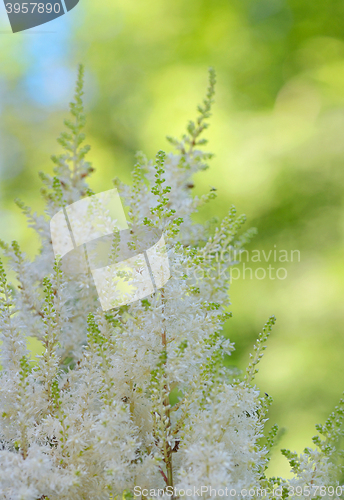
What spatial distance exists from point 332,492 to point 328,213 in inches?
45.3

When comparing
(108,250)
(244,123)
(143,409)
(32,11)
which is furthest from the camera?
(244,123)

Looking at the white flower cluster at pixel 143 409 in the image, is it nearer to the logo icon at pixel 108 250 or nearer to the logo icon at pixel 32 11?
the logo icon at pixel 108 250

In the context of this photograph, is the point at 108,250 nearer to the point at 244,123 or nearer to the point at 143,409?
the point at 143,409

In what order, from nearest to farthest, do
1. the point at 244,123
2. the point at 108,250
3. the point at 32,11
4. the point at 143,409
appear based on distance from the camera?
the point at 143,409, the point at 108,250, the point at 32,11, the point at 244,123

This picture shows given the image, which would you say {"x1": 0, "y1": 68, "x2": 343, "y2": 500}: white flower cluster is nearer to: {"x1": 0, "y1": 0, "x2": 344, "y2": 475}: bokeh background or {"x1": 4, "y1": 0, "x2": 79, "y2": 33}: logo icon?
{"x1": 0, "y1": 0, "x2": 344, "y2": 475}: bokeh background

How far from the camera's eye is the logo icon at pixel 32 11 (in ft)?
4.01

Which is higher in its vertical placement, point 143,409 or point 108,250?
point 108,250

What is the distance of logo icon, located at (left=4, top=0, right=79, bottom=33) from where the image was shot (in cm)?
122

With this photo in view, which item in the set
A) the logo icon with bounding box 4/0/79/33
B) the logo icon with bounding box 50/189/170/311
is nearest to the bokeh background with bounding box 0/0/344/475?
the logo icon with bounding box 4/0/79/33

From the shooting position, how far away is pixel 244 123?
158 centimetres

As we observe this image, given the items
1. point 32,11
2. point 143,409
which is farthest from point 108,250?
point 32,11

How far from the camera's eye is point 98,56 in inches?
65.9

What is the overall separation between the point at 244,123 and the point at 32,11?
0.83 metres

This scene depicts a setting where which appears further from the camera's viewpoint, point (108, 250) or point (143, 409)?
point (108, 250)
